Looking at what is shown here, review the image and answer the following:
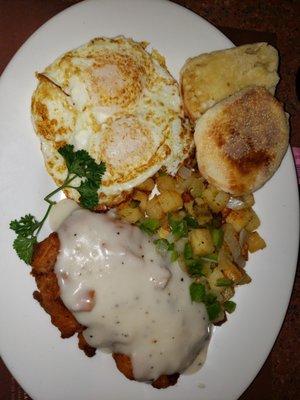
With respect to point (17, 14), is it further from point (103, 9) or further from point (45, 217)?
point (45, 217)

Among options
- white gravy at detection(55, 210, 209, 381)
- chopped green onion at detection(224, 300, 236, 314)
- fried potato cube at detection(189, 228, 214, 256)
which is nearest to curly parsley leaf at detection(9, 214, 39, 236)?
white gravy at detection(55, 210, 209, 381)

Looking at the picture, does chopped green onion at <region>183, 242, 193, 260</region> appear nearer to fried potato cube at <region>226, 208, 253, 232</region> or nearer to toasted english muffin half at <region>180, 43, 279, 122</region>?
fried potato cube at <region>226, 208, 253, 232</region>

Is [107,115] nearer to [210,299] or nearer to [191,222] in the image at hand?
[191,222]

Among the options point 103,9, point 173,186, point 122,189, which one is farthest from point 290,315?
point 103,9

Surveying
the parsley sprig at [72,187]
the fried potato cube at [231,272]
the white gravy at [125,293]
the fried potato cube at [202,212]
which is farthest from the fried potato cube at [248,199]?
the parsley sprig at [72,187]

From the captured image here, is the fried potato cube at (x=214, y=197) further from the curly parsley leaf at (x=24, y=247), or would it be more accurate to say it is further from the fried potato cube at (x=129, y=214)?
the curly parsley leaf at (x=24, y=247)

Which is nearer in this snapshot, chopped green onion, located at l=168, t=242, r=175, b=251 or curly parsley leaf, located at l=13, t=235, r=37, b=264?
curly parsley leaf, located at l=13, t=235, r=37, b=264

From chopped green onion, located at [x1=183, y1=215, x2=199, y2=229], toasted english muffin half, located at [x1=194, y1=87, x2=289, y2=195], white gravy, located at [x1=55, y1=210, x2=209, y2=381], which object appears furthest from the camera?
chopped green onion, located at [x1=183, y1=215, x2=199, y2=229]
